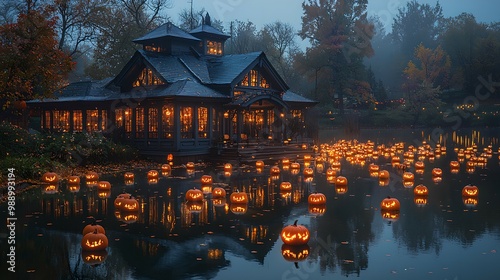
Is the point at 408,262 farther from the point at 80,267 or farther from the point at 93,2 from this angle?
the point at 93,2

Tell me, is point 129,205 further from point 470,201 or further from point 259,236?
point 470,201

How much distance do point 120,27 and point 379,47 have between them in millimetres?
85818

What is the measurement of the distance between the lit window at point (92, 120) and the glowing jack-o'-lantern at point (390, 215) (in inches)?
1054

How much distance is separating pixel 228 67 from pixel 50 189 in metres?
19.7

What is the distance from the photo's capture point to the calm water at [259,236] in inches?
336

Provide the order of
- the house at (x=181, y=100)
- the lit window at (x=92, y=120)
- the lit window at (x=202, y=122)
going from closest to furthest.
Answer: the house at (x=181, y=100) < the lit window at (x=202, y=122) < the lit window at (x=92, y=120)

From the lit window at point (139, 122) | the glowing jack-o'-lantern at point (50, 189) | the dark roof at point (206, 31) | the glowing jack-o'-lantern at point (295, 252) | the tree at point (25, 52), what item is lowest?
the glowing jack-o'-lantern at point (295, 252)

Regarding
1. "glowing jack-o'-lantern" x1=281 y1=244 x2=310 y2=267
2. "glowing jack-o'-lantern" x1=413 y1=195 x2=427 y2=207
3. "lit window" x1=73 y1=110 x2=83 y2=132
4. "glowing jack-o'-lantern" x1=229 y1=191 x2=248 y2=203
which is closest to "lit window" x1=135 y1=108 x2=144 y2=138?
"lit window" x1=73 y1=110 x2=83 y2=132

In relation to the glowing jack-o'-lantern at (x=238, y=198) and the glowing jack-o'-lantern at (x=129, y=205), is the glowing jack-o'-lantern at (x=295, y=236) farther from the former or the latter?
the glowing jack-o'-lantern at (x=129, y=205)

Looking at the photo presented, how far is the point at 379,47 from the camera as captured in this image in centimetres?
12231

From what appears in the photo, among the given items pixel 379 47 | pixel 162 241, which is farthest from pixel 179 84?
pixel 379 47

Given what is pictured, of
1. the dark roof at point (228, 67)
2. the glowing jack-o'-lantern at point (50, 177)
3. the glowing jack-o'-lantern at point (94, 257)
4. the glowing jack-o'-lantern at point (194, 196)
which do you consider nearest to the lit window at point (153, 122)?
the dark roof at point (228, 67)

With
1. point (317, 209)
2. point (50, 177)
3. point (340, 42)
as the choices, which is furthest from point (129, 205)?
point (340, 42)

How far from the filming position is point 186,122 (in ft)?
100
